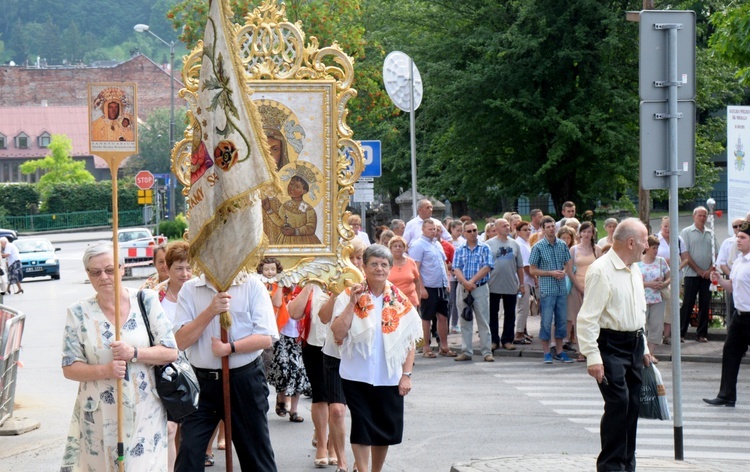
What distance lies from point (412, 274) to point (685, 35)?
605 cm

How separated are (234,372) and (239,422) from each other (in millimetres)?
298

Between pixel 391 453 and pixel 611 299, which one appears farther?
pixel 391 453

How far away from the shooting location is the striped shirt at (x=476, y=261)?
55.8 feet

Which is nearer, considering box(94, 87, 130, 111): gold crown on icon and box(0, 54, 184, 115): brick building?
box(94, 87, 130, 111): gold crown on icon

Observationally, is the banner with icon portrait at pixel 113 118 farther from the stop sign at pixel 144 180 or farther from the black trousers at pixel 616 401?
the stop sign at pixel 144 180

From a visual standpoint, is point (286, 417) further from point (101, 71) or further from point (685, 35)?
point (101, 71)

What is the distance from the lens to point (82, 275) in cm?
4356

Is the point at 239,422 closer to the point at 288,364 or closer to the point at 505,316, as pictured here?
the point at 288,364

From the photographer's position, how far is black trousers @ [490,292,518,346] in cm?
1755

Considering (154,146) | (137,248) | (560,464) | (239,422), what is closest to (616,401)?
(560,464)

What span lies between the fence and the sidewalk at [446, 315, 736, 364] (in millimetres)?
69740

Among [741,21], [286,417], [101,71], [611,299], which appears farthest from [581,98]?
[101,71]

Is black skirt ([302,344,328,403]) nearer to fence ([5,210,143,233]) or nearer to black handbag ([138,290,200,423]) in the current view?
black handbag ([138,290,200,423])

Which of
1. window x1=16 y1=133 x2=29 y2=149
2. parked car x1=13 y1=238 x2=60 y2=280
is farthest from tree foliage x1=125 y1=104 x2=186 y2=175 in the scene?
parked car x1=13 y1=238 x2=60 y2=280
